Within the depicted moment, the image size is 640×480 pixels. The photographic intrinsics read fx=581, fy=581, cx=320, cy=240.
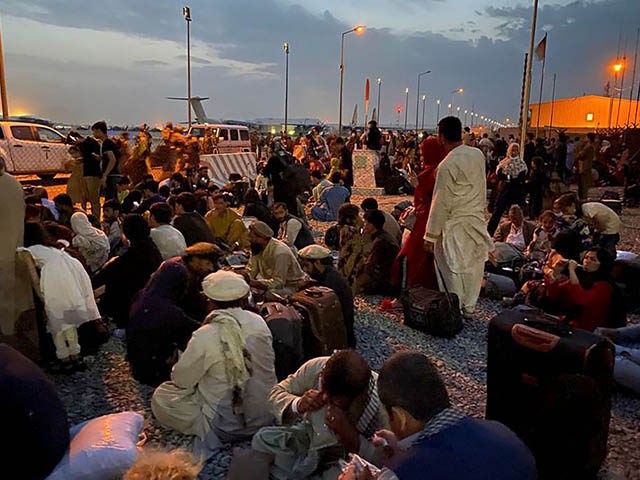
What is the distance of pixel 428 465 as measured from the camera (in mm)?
1718

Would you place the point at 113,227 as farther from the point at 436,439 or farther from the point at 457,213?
the point at 436,439

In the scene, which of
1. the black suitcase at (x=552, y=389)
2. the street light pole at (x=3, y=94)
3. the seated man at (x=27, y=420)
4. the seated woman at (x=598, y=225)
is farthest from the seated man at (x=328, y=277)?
the street light pole at (x=3, y=94)

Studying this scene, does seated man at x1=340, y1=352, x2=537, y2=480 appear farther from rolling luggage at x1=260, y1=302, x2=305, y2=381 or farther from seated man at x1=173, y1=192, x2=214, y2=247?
seated man at x1=173, y1=192, x2=214, y2=247

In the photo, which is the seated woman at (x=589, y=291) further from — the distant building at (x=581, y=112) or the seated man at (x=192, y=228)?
the distant building at (x=581, y=112)

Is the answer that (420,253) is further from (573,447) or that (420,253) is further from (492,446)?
(492,446)

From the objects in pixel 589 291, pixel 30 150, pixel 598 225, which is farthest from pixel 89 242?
pixel 30 150

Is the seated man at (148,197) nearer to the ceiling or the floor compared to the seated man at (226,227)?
nearer to the ceiling

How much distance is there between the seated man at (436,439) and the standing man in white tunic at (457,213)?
3.73 metres

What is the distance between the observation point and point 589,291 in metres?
5.01

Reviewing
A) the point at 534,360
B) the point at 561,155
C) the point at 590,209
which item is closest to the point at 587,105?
the point at 561,155

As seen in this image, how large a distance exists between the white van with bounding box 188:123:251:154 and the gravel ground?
17673 millimetres

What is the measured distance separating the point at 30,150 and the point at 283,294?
1439 cm

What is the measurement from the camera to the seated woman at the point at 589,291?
4.92 m

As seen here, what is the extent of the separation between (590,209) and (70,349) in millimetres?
5654
